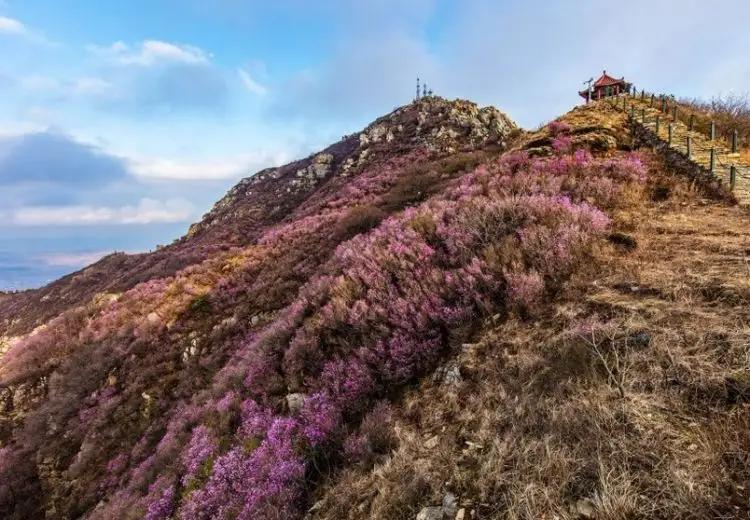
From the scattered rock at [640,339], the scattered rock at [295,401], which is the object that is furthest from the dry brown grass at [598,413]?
the scattered rock at [295,401]

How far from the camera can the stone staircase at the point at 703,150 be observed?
9.57 meters

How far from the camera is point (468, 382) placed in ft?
17.3

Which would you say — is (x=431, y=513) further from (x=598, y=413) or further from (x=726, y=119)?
(x=726, y=119)

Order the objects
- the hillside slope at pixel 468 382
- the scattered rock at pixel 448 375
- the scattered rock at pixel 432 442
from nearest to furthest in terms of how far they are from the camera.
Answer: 1. the hillside slope at pixel 468 382
2. the scattered rock at pixel 432 442
3. the scattered rock at pixel 448 375

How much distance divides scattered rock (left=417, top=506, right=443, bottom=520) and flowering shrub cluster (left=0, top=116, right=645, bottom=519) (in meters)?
1.27

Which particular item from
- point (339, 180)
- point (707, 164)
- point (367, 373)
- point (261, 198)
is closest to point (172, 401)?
point (367, 373)

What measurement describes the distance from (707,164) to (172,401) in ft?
54.4

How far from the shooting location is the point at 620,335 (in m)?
4.66

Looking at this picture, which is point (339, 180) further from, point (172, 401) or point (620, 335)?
point (620, 335)

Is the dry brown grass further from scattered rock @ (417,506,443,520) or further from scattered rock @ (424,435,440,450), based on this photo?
scattered rock @ (417,506,443,520)

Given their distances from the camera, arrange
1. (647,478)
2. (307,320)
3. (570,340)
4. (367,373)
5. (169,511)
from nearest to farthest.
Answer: (647,478)
(570,340)
(367,373)
(169,511)
(307,320)

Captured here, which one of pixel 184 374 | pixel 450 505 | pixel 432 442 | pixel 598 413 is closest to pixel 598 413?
pixel 598 413

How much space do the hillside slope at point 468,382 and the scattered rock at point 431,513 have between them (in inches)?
1.0

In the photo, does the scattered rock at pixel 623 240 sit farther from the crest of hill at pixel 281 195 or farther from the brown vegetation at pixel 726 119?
the crest of hill at pixel 281 195
